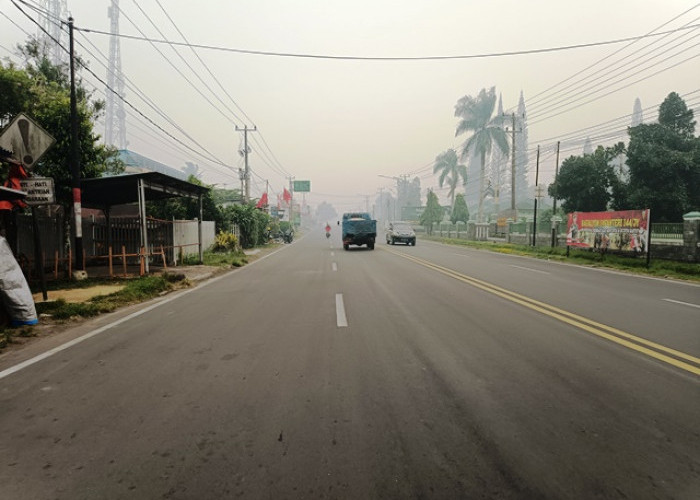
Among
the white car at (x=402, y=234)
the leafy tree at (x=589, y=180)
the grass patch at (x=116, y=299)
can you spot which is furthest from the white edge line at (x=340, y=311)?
the leafy tree at (x=589, y=180)

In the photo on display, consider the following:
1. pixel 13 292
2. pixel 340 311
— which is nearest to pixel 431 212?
pixel 340 311

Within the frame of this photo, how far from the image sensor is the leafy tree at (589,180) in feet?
82.8

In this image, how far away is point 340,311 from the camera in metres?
7.31

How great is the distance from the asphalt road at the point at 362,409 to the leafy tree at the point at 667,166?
1926 centimetres

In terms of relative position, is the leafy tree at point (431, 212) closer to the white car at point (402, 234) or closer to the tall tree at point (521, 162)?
the white car at point (402, 234)

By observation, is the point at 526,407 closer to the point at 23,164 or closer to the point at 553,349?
the point at 553,349

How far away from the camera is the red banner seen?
A: 16.6 meters

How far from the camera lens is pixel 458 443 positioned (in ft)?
9.27

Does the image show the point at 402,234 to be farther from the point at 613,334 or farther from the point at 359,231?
the point at 613,334

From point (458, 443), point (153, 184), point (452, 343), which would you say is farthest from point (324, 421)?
point (153, 184)

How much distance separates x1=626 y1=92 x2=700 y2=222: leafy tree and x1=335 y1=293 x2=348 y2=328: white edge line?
21.6 m

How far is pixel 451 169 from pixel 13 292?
6258 cm

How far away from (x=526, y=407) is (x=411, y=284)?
7.24m

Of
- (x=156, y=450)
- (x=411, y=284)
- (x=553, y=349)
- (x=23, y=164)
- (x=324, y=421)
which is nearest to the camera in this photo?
(x=156, y=450)
